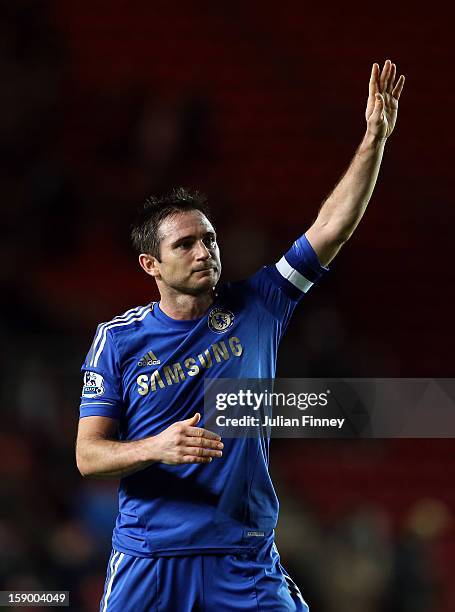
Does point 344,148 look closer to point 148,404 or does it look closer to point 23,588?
point 23,588

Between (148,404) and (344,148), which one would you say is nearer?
(148,404)

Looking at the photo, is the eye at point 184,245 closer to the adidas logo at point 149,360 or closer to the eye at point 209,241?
the eye at point 209,241

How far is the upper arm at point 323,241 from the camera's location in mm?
2730

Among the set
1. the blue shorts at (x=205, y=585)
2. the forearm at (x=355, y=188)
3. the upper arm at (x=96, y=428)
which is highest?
the forearm at (x=355, y=188)

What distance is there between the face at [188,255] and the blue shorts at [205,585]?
84 centimetres

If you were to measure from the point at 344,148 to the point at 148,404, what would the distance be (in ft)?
15.8

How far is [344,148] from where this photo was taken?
707 centimetres

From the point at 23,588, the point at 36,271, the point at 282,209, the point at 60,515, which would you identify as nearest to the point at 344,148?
the point at 282,209

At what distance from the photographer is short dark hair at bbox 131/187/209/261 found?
2885mm

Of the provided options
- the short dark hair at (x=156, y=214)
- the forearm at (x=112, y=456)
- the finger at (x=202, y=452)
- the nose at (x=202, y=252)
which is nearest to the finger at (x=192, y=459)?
the finger at (x=202, y=452)

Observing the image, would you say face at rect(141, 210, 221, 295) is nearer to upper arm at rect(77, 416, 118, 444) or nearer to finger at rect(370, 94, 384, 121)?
upper arm at rect(77, 416, 118, 444)

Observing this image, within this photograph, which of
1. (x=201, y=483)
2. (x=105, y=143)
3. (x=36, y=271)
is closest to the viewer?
(x=201, y=483)

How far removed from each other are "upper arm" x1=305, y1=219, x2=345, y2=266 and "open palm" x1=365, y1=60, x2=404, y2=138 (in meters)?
0.34

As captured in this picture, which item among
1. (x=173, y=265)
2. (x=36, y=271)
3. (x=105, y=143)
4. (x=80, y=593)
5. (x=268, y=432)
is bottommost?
(x=80, y=593)
